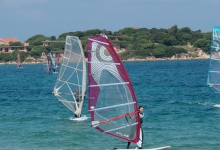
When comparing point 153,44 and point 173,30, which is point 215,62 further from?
point 173,30

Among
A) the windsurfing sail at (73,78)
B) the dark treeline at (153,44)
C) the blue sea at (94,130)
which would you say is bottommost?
the dark treeline at (153,44)

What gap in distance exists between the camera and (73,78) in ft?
91.6

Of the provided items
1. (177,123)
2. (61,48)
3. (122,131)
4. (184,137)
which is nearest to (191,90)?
(177,123)

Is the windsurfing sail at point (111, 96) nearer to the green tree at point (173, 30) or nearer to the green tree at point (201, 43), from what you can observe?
the green tree at point (201, 43)

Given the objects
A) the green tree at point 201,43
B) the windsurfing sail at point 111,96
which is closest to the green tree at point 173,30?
the green tree at point 201,43

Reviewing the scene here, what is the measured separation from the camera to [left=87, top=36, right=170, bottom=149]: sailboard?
54.9 feet

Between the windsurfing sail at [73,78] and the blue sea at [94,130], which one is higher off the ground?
the windsurfing sail at [73,78]

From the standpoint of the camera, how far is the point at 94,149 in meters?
20.5

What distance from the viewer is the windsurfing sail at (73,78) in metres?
27.4

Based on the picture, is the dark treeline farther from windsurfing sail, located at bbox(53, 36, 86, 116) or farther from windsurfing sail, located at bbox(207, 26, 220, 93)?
windsurfing sail, located at bbox(53, 36, 86, 116)

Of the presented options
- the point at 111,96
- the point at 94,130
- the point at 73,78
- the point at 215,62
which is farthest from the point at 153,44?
the point at 111,96

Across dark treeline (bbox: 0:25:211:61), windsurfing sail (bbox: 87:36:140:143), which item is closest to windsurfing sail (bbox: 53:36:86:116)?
windsurfing sail (bbox: 87:36:140:143)

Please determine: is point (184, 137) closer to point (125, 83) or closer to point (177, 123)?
point (177, 123)

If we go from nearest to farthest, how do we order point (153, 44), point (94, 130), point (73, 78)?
point (94, 130)
point (73, 78)
point (153, 44)
